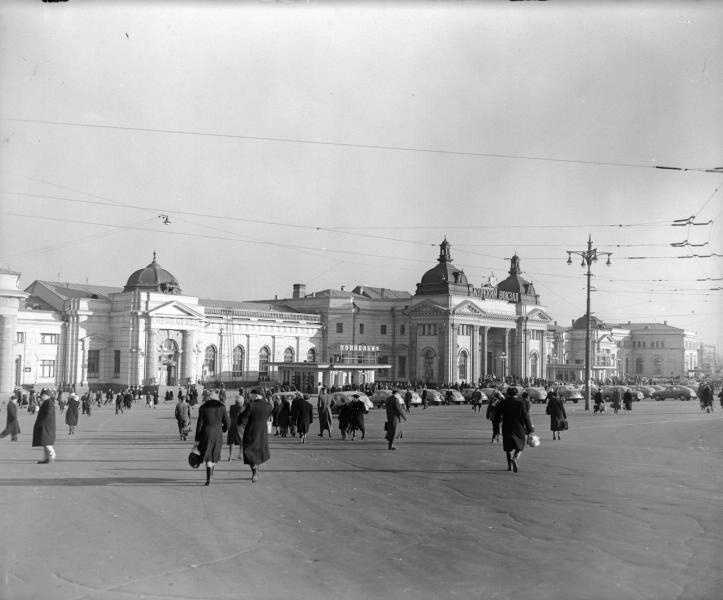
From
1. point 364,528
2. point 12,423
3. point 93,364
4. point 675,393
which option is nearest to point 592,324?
point 675,393

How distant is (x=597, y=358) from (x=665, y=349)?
22.1m

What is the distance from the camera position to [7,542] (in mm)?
8594

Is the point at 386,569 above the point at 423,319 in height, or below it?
below

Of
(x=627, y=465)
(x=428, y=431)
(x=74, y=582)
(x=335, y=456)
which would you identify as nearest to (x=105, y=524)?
(x=74, y=582)

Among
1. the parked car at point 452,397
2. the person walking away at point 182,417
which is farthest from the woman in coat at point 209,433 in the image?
the parked car at point 452,397

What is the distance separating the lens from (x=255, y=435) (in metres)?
13.8

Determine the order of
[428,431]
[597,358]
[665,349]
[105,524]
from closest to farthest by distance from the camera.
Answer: [105,524], [428,431], [597,358], [665,349]

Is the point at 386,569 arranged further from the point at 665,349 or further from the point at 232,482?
the point at 665,349

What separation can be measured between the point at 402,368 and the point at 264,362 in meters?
19.1

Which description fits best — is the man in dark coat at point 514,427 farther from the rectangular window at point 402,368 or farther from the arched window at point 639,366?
the arched window at point 639,366

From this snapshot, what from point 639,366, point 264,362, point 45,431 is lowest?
point 639,366

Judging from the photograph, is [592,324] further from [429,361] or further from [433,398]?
[433,398]

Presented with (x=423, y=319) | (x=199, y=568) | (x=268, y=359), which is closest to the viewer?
(x=199, y=568)

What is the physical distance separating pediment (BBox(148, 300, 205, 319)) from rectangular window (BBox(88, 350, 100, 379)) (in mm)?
5910
